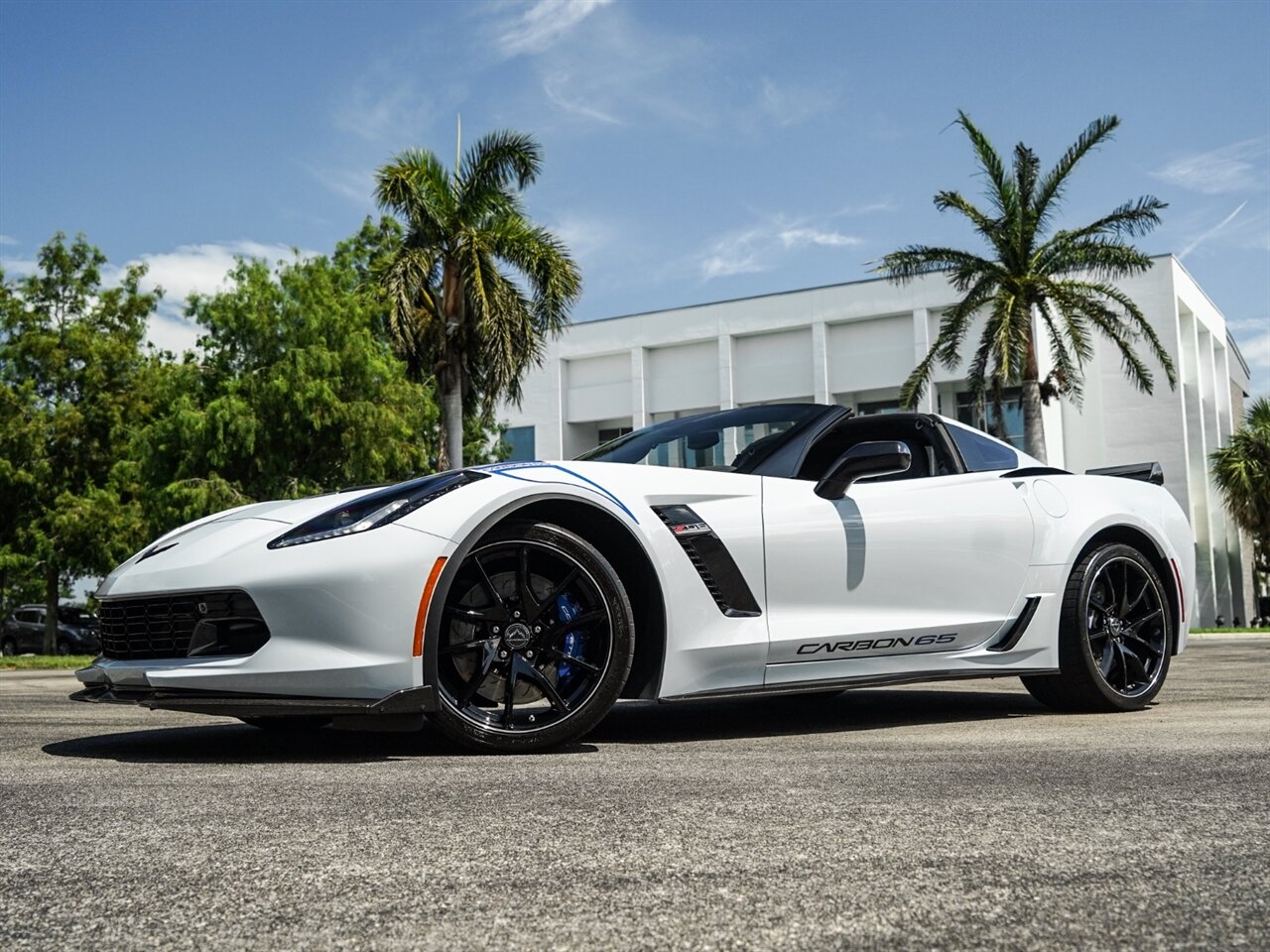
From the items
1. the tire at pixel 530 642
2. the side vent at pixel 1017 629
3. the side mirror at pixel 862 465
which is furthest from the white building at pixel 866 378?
the tire at pixel 530 642

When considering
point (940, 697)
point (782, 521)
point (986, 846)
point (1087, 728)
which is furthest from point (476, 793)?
point (940, 697)

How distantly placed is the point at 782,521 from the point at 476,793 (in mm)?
1931

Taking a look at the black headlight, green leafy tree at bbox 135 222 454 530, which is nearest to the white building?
green leafy tree at bbox 135 222 454 530

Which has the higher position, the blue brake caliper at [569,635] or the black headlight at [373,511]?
the black headlight at [373,511]

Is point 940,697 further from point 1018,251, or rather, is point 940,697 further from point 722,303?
point 722,303

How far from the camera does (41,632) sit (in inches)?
1551

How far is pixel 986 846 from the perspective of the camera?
7.62ft

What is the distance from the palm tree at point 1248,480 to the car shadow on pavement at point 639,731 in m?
38.2

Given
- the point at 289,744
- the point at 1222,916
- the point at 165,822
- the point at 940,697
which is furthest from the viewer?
the point at 940,697

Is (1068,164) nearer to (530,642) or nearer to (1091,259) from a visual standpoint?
(1091,259)

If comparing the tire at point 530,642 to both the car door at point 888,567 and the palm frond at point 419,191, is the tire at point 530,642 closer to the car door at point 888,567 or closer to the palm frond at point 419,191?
the car door at point 888,567

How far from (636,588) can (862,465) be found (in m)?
1.01

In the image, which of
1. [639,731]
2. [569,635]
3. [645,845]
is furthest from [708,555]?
[645,845]

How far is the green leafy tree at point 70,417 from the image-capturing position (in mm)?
26391
